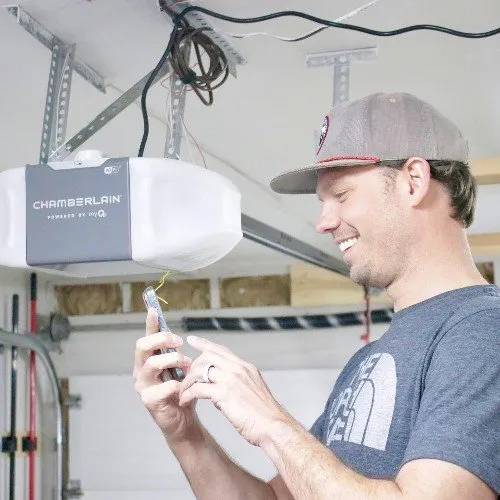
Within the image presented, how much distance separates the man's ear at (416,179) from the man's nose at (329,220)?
5.6 inches

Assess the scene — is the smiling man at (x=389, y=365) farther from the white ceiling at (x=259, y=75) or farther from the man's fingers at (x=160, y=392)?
the white ceiling at (x=259, y=75)

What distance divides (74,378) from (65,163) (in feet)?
12.9

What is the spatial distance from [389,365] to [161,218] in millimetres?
489

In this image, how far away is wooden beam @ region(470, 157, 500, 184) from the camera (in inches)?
103

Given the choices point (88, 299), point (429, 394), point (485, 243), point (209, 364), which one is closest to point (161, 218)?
point (209, 364)

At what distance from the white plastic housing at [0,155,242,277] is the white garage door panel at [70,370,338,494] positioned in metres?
3.51

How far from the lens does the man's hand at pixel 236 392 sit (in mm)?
1219

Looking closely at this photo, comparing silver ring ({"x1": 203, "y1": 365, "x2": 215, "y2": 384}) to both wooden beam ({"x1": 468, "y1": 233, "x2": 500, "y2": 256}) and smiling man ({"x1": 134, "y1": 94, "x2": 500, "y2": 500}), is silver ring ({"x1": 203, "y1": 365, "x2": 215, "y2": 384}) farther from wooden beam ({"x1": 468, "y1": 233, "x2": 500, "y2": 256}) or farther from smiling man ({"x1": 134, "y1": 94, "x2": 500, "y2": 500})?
wooden beam ({"x1": 468, "y1": 233, "x2": 500, "y2": 256})

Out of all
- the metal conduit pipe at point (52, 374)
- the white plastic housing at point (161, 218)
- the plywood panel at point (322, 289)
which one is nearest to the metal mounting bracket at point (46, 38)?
the white plastic housing at point (161, 218)

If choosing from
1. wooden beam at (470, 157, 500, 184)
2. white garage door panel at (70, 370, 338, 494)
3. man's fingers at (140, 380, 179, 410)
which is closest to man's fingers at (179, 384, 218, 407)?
man's fingers at (140, 380, 179, 410)

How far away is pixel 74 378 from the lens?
5.19 m

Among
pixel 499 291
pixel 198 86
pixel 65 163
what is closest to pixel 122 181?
pixel 65 163

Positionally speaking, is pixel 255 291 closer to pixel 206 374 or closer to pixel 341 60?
pixel 341 60

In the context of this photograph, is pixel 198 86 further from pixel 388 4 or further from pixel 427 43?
pixel 427 43
